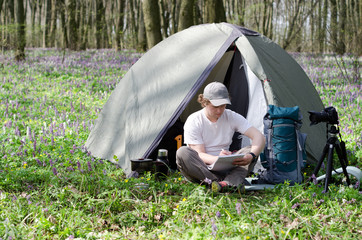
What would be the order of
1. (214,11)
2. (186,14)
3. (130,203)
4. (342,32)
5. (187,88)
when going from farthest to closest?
(342,32)
(186,14)
(214,11)
(187,88)
(130,203)

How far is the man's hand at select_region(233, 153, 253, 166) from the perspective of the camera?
4.53 meters

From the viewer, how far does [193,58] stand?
222 inches

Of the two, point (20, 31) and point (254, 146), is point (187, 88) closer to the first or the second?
point (254, 146)

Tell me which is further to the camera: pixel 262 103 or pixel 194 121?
pixel 262 103

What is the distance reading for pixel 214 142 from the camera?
494 cm

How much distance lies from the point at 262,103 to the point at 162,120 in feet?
4.97

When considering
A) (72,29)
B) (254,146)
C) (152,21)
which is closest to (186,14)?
(152,21)

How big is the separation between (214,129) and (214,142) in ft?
0.55

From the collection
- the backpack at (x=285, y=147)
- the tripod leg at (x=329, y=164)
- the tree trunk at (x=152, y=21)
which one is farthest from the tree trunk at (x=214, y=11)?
the tripod leg at (x=329, y=164)

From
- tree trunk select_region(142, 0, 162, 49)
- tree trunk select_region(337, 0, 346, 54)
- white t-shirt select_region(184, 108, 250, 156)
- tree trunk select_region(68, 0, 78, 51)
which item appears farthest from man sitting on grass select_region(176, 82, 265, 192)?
tree trunk select_region(68, 0, 78, 51)

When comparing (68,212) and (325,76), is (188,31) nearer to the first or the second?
(68,212)

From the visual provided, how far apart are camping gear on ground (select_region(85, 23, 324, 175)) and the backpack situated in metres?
0.44

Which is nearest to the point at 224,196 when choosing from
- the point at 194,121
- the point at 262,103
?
the point at 194,121

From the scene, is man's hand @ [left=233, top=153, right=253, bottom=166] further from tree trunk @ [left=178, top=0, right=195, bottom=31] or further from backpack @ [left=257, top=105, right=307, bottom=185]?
tree trunk @ [left=178, top=0, right=195, bottom=31]
